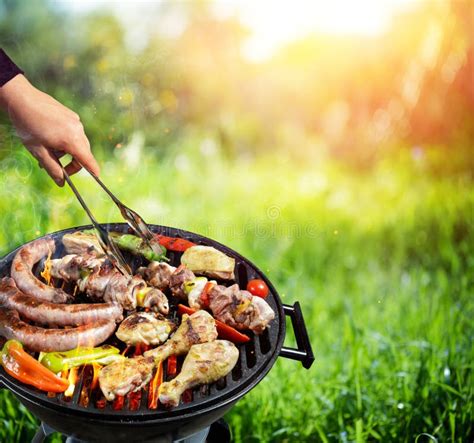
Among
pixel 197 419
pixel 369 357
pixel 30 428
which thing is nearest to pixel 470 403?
pixel 369 357

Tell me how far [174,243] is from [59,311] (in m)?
0.68

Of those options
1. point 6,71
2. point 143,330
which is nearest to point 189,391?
point 143,330

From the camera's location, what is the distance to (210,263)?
2342 mm

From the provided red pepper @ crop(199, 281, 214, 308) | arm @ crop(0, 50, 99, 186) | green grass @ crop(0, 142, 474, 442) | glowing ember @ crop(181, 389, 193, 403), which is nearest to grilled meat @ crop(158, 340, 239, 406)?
glowing ember @ crop(181, 389, 193, 403)

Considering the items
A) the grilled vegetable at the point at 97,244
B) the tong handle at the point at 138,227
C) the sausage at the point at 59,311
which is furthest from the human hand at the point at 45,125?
the sausage at the point at 59,311

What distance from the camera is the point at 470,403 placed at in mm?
3086

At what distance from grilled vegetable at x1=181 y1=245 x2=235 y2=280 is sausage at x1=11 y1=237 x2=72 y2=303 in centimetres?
47

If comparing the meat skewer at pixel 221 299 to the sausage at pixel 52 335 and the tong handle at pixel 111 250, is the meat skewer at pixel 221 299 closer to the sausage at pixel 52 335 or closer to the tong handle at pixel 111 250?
the tong handle at pixel 111 250

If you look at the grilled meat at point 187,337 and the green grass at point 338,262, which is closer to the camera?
the grilled meat at point 187,337

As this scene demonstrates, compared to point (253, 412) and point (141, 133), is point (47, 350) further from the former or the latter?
point (141, 133)

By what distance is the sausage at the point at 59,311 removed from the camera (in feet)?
6.44

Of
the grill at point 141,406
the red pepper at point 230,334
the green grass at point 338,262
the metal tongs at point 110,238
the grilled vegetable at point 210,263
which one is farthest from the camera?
the green grass at point 338,262

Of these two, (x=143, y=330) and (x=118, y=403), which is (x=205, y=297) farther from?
(x=118, y=403)

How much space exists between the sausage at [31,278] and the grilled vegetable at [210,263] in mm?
473
